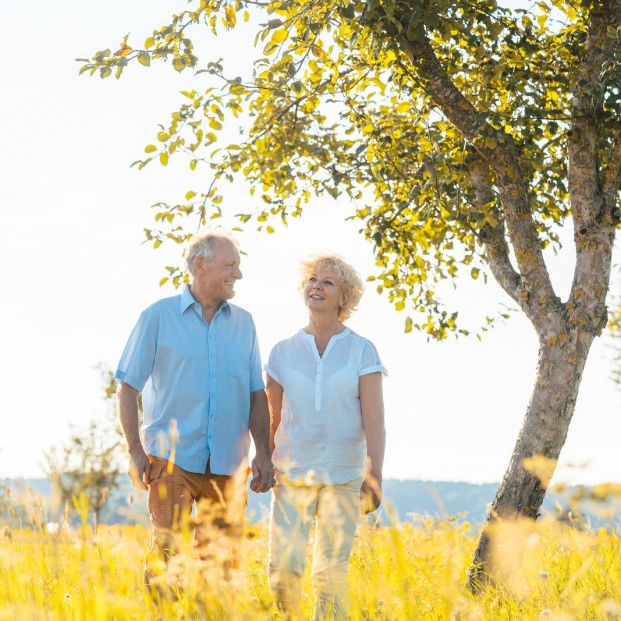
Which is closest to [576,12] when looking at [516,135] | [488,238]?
[516,135]

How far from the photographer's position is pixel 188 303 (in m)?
5.26

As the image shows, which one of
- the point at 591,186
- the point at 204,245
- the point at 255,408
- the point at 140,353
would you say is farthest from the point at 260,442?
the point at 591,186

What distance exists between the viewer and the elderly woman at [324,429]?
4855 mm

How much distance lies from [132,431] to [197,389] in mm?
496

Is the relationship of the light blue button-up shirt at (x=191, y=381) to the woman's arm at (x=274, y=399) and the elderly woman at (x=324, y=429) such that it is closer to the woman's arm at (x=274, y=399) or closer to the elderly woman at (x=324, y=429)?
the woman's arm at (x=274, y=399)

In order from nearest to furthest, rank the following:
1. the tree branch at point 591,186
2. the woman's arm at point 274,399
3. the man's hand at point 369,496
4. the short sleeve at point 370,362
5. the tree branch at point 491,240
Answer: the man's hand at point 369,496, the short sleeve at point 370,362, the woman's arm at point 274,399, the tree branch at point 591,186, the tree branch at point 491,240

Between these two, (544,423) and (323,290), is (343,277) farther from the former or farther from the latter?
(544,423)

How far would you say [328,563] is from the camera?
4.80 meters

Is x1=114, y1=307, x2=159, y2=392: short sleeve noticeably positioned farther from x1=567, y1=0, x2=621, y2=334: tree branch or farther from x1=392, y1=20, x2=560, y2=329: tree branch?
x1=567, y1=0, x2=621, y2=334: tree branch

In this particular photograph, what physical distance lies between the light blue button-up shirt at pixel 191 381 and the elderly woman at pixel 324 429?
0.31m

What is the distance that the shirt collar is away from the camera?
17.2 ft

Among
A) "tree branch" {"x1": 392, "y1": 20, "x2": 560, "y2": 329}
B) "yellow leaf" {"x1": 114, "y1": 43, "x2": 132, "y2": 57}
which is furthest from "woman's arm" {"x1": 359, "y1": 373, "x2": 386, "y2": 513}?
"yellow leaf" {"x1": 114, "y1": 43, "x2": 132, "y2": 57}

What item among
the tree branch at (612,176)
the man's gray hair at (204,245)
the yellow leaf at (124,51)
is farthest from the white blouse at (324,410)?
the tree branch at (612,176)

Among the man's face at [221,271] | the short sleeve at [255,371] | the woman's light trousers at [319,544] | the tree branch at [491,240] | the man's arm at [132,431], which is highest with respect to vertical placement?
the tree branch at [491,240]
